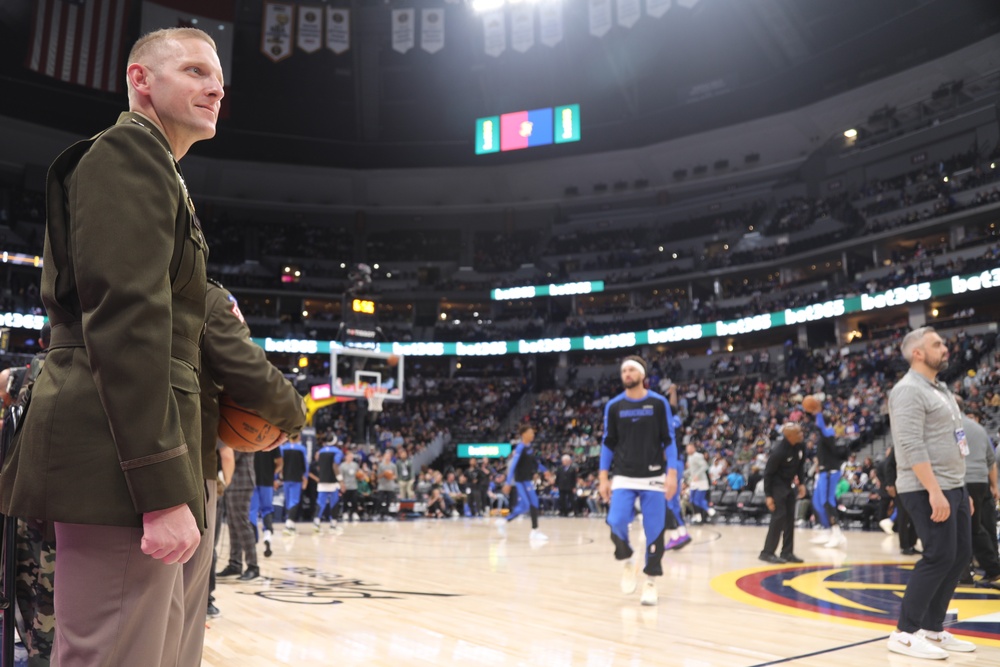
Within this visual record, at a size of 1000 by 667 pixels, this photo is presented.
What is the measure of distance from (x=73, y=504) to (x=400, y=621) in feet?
14.9

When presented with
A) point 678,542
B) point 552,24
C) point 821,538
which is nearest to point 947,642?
point 678,542

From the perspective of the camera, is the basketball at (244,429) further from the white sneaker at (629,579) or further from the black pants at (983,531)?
the black pants at (983,531)

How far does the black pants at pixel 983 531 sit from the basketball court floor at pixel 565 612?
1.15 feet

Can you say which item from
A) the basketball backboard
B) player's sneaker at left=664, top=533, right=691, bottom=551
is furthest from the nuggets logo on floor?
the basketball backboard

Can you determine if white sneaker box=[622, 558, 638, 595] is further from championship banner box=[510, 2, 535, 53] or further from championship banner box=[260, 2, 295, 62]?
championship banner box=[260, 2, 295, 62]

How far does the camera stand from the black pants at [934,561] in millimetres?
4539

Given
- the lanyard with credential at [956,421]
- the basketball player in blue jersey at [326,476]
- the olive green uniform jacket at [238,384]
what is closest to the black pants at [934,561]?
the lanyard with credential at [956,421]

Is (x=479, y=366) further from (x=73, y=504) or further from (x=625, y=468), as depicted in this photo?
(x=73, y=504)

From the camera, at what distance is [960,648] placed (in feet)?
15.0

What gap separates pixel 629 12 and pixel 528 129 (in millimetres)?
13378

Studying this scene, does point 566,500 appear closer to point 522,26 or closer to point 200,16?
point 522,26

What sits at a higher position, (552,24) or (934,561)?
(552,24)

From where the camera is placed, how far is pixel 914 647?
14.6 feet

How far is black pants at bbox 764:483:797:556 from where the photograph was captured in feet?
32.7
